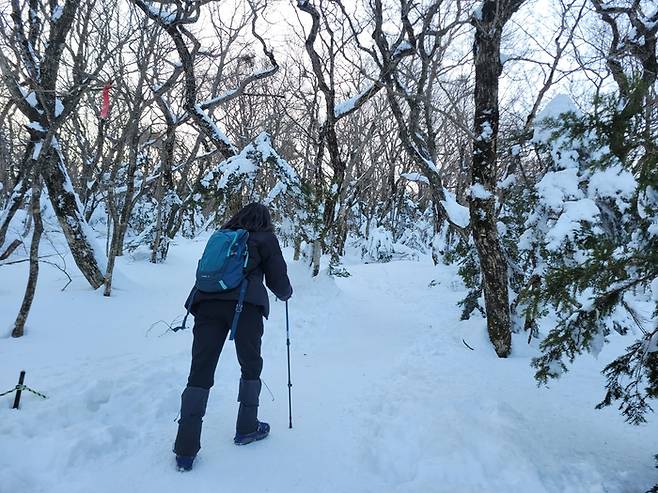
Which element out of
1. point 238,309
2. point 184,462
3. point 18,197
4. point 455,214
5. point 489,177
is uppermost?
point 489,177

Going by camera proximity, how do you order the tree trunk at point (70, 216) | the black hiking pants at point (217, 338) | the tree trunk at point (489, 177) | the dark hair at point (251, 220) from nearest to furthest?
the black hiking pants at point (217, 338) → the dark hair at point (251, 220) → the tree trunk at point (489, 177) → the tree trunk at point (70, 216)

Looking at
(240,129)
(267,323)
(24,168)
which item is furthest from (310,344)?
(240,129)

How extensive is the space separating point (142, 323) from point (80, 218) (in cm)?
249

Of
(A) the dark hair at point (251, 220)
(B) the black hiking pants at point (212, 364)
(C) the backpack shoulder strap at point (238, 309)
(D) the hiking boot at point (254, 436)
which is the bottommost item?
(D) the hiking boot at point (254, 436)

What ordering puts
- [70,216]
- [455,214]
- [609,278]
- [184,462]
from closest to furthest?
[609,278] < [184,462] < [455,214] < [70,216]

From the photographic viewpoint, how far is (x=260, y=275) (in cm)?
335

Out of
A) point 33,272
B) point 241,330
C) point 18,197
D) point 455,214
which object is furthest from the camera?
point 455,214

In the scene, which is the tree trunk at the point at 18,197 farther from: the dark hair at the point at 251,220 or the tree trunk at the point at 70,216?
the dark hair at the point at 251,220

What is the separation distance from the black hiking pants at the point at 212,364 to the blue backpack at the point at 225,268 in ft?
0.36

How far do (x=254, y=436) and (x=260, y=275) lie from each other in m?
1.27

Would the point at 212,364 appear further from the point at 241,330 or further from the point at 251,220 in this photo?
the point at 251,220

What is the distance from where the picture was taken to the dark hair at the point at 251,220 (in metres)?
3.40

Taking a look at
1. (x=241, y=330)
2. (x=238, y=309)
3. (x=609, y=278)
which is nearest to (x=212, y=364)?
(x=241, y=330)

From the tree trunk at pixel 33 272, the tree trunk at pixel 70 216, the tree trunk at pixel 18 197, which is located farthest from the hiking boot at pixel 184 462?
the tree trunk at pixel 70 216
